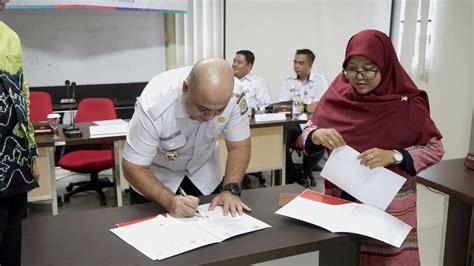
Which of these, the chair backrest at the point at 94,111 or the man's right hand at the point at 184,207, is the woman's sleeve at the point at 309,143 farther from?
the chair backrest at the point at 94,111

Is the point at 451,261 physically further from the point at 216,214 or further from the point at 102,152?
the point at 102,152

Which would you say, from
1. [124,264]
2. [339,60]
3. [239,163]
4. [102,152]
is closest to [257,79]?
[339,60]

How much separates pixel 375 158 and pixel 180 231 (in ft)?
2.19

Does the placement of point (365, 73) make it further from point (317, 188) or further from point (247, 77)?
point (247, 77)

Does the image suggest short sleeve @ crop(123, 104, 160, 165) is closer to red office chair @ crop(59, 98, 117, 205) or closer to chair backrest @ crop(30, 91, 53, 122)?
red office chair @ crop(59, 98, 117, 205)

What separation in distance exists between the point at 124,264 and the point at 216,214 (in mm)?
387

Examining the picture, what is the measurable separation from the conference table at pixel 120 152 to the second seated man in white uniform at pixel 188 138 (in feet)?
4.50

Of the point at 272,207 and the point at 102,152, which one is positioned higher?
the point at 272,207

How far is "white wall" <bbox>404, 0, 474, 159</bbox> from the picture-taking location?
3.73 meters

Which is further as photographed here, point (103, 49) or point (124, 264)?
point (103, 49)

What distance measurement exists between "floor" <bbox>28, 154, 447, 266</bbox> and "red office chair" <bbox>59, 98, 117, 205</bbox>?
87 millimetres

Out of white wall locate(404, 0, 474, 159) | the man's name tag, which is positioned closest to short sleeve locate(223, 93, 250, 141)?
the man's name tag

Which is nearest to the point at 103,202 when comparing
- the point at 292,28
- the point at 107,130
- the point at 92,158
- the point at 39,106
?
the point at 92,158

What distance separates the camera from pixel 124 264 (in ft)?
3.79
